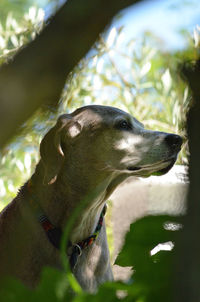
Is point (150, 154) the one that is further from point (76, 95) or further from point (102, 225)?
point (76, 95)

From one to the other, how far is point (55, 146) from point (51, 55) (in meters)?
2.05

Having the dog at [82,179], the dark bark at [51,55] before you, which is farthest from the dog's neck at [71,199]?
the dark bark at [51,55]

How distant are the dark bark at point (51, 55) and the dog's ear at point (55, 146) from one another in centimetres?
196

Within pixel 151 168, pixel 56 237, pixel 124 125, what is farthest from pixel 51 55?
pixel 124 125

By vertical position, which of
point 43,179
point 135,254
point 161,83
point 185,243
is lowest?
point 161,83

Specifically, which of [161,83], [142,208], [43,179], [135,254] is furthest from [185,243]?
[161,83]

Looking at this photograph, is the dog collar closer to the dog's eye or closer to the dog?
the dog

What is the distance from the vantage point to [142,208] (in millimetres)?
3883

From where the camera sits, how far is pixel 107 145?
2.65 m

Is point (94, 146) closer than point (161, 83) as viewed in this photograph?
Yes

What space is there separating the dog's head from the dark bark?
6.42 feet

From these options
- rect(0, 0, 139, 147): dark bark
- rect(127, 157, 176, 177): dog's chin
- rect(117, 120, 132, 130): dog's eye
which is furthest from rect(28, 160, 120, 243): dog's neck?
rect(0, 0, 139, 147): dark bark

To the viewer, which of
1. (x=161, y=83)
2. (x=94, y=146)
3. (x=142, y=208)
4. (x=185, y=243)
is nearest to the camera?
(x=185, y=243)

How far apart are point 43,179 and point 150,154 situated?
0.54 metres
